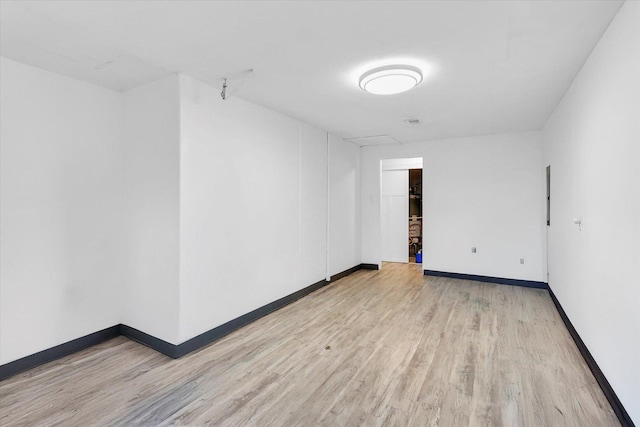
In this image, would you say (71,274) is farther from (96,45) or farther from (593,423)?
(593,423)

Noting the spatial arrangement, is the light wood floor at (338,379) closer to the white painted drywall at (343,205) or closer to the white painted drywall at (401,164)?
the white painted drywall at (343,205)

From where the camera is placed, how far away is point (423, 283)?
5629mm

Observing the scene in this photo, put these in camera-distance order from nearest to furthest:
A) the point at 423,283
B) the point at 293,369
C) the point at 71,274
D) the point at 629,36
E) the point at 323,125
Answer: the point at 629,36 → the point at 293,369 → the point at 71,274 → the point at 323,125 → the point at 423,283

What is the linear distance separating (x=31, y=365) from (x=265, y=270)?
2259 mm

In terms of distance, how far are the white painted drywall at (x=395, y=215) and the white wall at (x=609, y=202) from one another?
4.11m

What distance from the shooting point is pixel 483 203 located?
5.74 meters

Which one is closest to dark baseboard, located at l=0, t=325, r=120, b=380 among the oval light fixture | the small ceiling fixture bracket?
the small ceiling fixture bracket

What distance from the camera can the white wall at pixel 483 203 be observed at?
5.39 meters

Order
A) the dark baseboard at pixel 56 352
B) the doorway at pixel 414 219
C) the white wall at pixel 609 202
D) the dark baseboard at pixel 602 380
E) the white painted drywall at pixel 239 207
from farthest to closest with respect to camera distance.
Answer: the doorway at pixel 414 219 → the white painted drywall at pixel 239 207 → the dark baseboard at pixel 56 352 → the dark baseboard at pixel 602 380 → the white wall at pixel 609 202

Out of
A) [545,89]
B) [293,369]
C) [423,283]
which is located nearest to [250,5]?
[293,369]

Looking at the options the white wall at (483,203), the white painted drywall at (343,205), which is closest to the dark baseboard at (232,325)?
the white painted drywall at (343,205)

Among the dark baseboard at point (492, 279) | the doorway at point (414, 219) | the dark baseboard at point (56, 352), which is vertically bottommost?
the dark baseboard at point (56, 352)

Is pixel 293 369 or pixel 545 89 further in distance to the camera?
pixel 545 89

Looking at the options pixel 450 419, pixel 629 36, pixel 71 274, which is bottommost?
pixel 450 419
